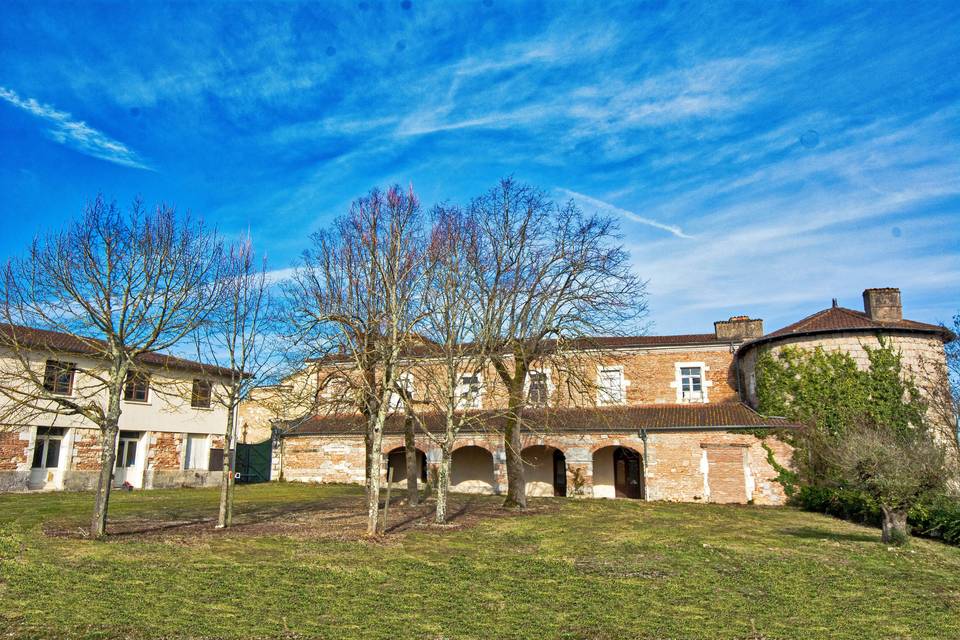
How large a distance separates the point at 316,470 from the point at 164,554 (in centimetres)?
1871

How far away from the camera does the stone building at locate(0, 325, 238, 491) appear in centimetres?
2220

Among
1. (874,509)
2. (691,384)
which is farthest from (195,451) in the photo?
(874,509)

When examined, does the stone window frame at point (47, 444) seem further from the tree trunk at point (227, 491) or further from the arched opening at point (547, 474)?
the arched opening at point (547, 474)

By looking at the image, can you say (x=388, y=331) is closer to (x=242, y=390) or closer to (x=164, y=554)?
(x=242, y=390)

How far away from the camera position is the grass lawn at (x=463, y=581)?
747 cm

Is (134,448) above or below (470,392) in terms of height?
below

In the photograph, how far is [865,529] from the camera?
16609mm

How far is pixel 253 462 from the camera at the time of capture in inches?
1451

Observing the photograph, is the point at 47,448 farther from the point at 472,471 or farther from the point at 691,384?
the point at 691,384

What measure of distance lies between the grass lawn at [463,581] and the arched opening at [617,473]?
34.2 feet

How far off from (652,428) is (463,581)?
51.3ft

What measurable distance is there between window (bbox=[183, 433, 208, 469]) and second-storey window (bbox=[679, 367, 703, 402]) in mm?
20338

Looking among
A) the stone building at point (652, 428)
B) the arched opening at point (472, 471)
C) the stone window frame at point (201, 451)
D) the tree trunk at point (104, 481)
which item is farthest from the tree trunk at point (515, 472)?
the stone window frame at point (201, 451)

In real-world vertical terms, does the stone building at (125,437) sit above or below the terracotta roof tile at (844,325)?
below
